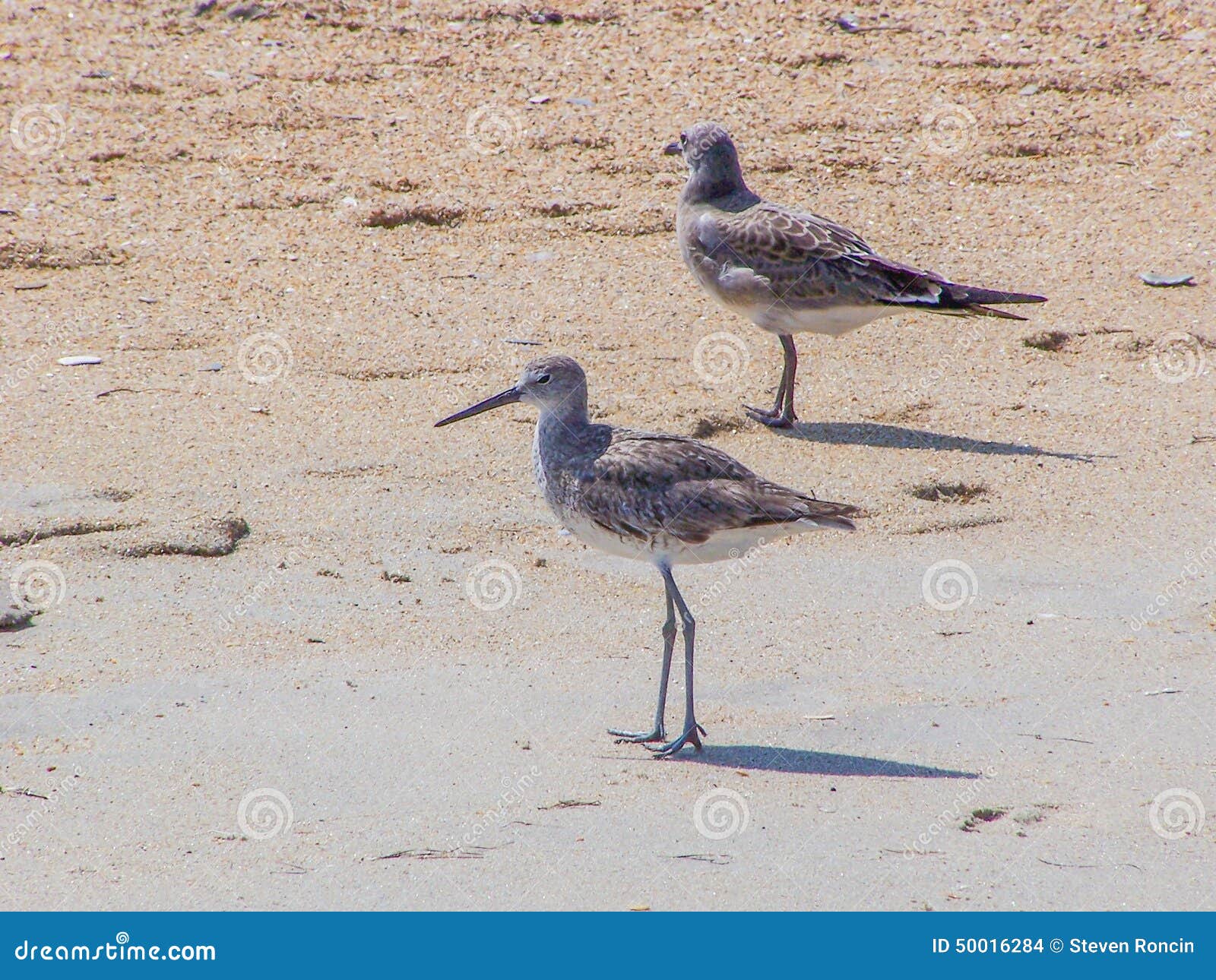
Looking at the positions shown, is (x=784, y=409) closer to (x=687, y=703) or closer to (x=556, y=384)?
(x=556, y=384)

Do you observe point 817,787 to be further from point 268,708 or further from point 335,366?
point 335,366

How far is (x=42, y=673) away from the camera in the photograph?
544 centimetres

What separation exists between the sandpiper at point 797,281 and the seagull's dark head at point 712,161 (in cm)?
22

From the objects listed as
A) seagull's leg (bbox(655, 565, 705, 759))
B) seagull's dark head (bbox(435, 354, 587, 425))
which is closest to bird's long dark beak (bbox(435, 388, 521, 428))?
seagull's dark head (bbox(435, 354, 587, 425))

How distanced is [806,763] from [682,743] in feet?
1.43

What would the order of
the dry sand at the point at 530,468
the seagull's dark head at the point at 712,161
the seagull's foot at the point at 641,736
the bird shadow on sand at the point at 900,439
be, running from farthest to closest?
the seagull's dark head at the point at 712,161 → the bird shadow on sand at the point at 900,439 → the seagull's foot at the point at 641,736 → the dry sand at the point at 530,468

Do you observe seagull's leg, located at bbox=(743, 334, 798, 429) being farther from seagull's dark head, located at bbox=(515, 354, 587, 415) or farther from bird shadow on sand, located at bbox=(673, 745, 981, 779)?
bird shadow on sand, located at bbox=(673, 745, 981, 779)

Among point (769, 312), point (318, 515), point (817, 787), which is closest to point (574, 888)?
point (817, 787)

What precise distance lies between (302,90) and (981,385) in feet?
18.7

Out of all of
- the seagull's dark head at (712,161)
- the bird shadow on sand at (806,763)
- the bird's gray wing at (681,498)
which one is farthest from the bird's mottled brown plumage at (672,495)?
the seagull's dark head at (712,161)

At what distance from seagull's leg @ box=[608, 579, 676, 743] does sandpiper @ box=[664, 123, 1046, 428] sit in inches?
112

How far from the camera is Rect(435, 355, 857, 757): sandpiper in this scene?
215 inches

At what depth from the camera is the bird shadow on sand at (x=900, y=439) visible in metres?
7.95

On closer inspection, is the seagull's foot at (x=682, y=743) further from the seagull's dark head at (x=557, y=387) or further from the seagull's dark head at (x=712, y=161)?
the seagull's dark head at (x=712, y=161)
